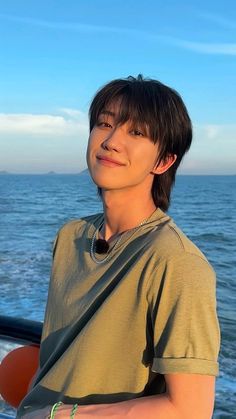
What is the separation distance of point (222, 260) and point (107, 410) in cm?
1091

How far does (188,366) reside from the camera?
3.59ft

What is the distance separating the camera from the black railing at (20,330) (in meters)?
1.87

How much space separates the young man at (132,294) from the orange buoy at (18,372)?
0.77ft

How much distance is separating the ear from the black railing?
77cm

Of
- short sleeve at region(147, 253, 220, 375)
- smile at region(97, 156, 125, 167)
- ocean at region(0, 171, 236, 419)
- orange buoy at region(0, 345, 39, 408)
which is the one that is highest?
smile at region(97, 156, 125, 167)

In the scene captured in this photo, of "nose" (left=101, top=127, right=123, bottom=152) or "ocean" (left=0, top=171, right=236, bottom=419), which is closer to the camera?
"nose" (left=101, top=127, right=123, bottom=152)

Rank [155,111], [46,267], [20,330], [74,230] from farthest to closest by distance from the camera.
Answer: [46,267] < [20,330] < [74,230] < [155,111]

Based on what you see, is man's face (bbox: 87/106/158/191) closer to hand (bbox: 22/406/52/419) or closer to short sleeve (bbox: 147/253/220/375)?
short sleeve (bbox: 147/253/220/375)

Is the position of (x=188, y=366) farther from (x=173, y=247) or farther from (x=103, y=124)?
(x=103, y=124)

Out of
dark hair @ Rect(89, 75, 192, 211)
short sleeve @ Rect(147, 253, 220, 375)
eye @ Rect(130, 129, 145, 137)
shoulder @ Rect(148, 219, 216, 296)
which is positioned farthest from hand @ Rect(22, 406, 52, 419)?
eye @ Rect(130, 129, 145, 137)

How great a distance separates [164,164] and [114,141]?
172mm

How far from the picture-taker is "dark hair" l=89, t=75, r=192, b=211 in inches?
55.2

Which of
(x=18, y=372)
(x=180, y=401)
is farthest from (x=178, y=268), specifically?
(x=18, y=372)

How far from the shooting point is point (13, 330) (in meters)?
1.96
